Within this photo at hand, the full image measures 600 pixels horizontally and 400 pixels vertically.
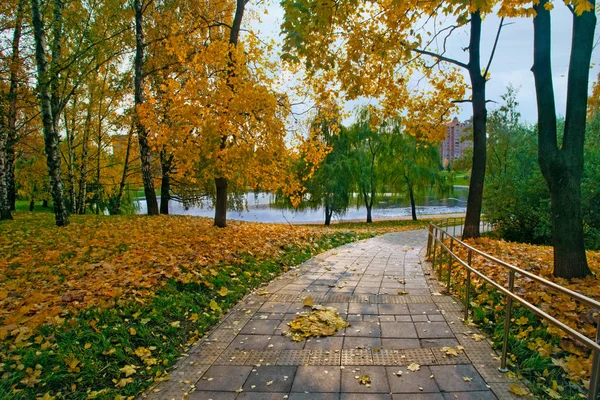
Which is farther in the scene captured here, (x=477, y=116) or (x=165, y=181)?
(x=165, y=181)

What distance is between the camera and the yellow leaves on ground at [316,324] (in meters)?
3.71

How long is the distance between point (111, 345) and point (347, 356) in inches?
86.4

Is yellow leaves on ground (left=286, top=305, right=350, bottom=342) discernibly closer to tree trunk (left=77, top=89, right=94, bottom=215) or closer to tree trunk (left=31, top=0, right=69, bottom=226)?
tree trunk (left=31, top=0, right=69, bottom=226)

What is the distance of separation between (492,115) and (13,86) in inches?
967

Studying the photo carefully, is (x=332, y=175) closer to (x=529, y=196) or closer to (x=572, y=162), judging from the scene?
(x=529, y=196)

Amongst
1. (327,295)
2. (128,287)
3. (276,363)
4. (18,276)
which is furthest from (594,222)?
(18,276)

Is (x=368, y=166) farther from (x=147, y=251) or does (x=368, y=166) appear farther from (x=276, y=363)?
(x=276, y=363)

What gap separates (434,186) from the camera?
26.0 m

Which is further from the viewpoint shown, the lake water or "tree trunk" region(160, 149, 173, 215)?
the lake water

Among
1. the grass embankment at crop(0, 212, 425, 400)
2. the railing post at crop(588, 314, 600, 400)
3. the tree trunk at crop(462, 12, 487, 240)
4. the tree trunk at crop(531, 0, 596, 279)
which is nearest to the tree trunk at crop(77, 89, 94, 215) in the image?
the grass embankment at crop(0, 212, 425, 400)

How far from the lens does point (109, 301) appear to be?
4.03m

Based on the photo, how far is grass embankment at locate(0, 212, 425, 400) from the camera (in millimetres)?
2941

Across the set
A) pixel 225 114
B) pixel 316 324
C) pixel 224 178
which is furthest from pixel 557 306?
pixel 224 178

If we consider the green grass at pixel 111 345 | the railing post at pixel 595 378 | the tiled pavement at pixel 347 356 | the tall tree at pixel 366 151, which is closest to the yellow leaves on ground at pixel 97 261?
the green grass at pixel 111 345
